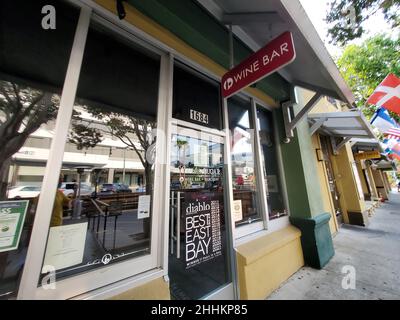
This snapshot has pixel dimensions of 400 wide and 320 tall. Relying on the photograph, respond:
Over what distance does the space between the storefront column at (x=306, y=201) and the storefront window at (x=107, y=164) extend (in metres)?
2.61

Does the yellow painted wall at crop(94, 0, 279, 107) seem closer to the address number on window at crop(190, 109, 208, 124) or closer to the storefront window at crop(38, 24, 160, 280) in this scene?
the storefront window at crop(38, 24, 160, 280)

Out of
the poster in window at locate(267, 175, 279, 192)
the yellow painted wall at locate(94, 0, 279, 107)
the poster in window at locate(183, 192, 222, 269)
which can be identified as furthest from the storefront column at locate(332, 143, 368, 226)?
the yellow painted wall at locate(94, 0, 279, 107)

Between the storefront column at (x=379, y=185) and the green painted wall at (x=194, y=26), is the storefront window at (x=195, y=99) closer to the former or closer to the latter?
the green painted wall at (x=194, y=26)

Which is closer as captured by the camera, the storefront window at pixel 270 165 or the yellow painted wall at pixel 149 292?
the yellow painted wall at pixel 149 292

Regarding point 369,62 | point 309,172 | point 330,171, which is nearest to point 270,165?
point 309,172

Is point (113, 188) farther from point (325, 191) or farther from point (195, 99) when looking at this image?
point (325, 191)

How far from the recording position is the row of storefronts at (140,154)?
1.16m

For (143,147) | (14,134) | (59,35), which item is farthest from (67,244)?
(59,35)

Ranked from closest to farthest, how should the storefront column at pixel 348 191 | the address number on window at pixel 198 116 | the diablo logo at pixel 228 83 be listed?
the diablo logo at pixel 228 83 < the address number on window at pixel 198 116 < the storefront column at pixel 348 191

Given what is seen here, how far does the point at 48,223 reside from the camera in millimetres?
1099

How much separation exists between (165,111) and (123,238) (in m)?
1.29

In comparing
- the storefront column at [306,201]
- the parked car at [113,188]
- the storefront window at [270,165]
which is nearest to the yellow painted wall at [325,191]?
the storefront column at [306,201]
